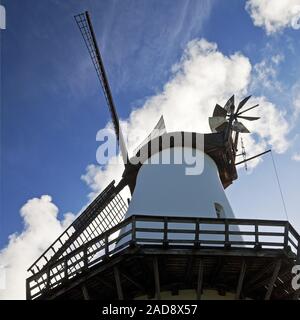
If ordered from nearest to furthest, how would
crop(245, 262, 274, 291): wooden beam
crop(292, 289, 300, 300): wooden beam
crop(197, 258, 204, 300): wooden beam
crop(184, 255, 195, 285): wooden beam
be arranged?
1. crop(197, 258, 204, 300): wooden beam
2. crop(184, 255, 195, 285): wooden beam
3. crop(245, 262, 274, 291): wooden beam
4. crop(292, 289, 300, 300): wooden beam

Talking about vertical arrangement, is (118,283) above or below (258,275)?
below

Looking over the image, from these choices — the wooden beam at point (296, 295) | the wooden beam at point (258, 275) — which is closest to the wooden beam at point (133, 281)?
the wooden beam at point (258, 275)

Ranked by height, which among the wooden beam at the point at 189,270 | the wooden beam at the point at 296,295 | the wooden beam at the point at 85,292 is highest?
the wooden beam at the point at 189,270

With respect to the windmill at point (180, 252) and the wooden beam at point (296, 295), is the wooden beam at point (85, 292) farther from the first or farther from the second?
the wooden beam at point (296, 295)

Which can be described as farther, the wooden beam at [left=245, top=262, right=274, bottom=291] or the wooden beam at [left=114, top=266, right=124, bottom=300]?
the wooden beam at [left=245, top=262, right=274, bottom=291]

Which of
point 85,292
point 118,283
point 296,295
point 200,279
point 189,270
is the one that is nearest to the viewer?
point 200,279

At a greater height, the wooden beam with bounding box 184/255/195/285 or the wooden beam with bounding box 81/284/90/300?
the wooden beam with bounding box 184/255/195/285

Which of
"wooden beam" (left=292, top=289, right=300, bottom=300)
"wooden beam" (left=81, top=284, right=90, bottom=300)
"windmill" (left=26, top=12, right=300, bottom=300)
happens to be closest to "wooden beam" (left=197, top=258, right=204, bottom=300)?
"windmill" (left=26, top=12, right=300, bottom=300)

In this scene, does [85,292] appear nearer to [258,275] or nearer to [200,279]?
[200,279]

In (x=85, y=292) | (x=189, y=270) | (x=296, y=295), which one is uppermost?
(x=189, y=270)

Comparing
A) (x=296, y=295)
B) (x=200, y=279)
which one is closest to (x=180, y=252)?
(x=200, y=279)

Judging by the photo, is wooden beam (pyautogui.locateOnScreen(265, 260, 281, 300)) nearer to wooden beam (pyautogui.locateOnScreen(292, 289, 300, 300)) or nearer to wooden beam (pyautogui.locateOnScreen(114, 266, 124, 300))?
wooden beam (pyautogui.locateOnScreen(292, 289, 300, 300))

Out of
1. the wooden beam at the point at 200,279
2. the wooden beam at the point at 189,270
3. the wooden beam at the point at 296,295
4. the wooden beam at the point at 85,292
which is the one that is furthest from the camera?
the wooden beam at the point at 296,295
